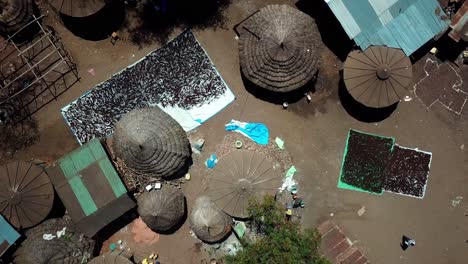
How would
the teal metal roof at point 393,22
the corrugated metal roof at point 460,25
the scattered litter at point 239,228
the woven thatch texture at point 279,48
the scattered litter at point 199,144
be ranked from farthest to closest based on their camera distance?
the scattered litter at point 199,144
the scattered litter at point 239,228
the corrugated metal roof at point 460,25
the teal metal roof at point 393,22
the woven thatch texture at point 279,48

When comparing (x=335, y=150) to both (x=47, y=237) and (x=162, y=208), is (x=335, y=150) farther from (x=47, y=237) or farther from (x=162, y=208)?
(x=47, y=237)

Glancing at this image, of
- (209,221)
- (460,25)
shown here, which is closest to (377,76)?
(460,25)

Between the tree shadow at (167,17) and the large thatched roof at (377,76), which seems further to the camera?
the tree shadow at (167,17)

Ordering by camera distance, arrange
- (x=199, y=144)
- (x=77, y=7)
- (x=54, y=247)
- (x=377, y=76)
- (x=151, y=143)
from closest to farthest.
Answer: (x=151, y=143)
(x=54, y=247)
(x=377, y=76)
(x=77, y=7)
(x=199, y=144)

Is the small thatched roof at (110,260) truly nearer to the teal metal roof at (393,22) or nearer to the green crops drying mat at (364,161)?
the green crops drying mat at (364,161)

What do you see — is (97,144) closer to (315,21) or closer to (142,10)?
(142,10)

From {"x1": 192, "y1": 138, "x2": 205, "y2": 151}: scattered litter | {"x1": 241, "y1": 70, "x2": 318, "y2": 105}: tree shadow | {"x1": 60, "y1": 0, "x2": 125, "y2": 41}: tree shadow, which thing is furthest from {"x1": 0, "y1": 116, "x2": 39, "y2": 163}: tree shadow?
{"x1": 241, "y1": 70, "x2": 318, "y2": 105}: tree shadow

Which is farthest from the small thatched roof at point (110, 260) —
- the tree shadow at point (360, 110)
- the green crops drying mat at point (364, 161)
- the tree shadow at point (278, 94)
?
the tree shadow at point (360, 110)
